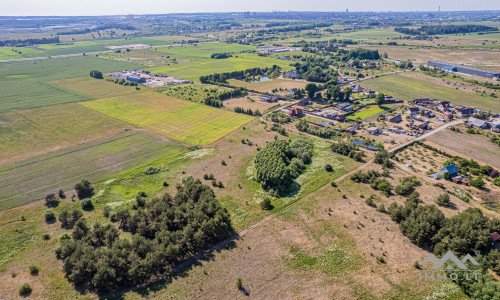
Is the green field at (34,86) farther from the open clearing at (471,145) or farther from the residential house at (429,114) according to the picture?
the residential house at (429,114)

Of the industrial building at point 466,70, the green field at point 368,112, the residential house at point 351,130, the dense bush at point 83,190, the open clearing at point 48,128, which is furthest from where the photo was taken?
the industrial building at point 466,70

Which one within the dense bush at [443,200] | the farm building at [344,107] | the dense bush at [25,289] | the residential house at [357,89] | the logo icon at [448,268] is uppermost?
the residential house at [357,89]

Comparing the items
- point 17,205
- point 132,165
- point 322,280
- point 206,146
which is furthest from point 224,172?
point 17,205

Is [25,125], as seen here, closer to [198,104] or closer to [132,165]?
[132,165]

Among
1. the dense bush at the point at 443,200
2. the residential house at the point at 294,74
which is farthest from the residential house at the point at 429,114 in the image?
the residential house at the point at 294,74

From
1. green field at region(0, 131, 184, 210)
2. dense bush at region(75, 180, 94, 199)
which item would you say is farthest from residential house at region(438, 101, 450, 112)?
dense bush at region(75, 180, 94, 199)

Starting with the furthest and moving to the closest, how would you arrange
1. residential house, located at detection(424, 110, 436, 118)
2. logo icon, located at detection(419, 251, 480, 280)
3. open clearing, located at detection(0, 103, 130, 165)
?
1. residential house, located at detection(424, 110, 436, 118)
2. open clearing, located at detection(0, 103, 130, 165)
3. logo icon, located at detection(419, 251, 480, 280)

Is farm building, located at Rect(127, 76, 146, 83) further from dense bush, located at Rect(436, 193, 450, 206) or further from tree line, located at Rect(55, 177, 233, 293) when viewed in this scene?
dense bush, located at Rect(436, 193, 450, 206)
